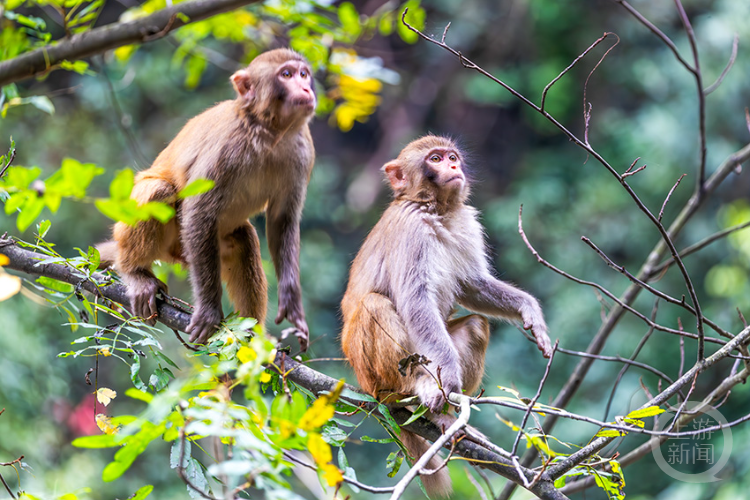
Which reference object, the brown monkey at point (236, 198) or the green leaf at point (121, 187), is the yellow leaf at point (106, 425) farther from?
the green leaf at point (121, 187)

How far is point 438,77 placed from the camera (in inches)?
477

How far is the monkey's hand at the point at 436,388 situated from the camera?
10.4 feet

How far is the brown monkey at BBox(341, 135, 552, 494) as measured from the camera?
3.45 m

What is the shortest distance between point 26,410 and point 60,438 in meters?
1.29

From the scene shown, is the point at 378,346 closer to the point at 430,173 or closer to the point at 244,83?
the point at 430,173

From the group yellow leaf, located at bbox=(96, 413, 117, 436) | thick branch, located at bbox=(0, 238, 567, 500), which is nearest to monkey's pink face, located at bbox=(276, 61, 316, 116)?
thick branch, located at bbox=(0, 238, 567, 500)

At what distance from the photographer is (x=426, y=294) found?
3.60m

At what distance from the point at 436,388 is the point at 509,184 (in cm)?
900

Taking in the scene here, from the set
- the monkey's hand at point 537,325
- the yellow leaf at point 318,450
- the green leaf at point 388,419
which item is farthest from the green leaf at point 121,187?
the monkey's hand at point 537,325

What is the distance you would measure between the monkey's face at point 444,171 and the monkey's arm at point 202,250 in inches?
51.1

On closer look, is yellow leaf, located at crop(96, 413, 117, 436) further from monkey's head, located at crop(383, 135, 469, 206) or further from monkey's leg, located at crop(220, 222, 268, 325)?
monkey's head, located at crop(383, 135, 469, 206)

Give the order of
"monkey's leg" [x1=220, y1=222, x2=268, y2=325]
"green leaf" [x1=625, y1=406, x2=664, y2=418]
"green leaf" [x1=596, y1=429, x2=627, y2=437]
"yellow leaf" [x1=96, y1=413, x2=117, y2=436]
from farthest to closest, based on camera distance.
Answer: "monkey's leg" [x1=220, y1=222, x2=268, y2=325], "yellow leaf" [x1=96, y1=413, x2=117, y2=436], "green leaf" [x1=596, y1=429, x2=627, y2=437], "green leaf" [x1=625, y1=406, x2=664, y2=418]

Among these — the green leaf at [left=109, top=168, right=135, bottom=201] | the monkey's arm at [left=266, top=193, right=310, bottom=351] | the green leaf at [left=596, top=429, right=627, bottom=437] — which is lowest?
the monkey's arm at [left=266, top=193, right=310, bottom=351]

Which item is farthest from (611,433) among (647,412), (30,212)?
(30,212)
